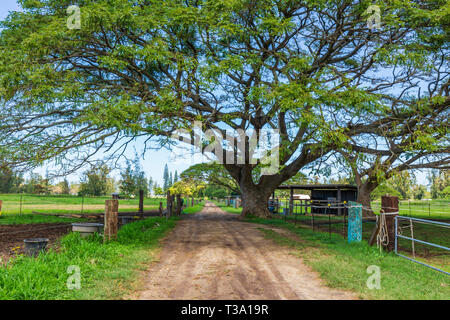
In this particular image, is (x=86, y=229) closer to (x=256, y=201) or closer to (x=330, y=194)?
(x=256, y=201)

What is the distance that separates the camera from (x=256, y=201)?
19094 mm

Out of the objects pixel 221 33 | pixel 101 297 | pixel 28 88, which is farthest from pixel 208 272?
pixel 28 88

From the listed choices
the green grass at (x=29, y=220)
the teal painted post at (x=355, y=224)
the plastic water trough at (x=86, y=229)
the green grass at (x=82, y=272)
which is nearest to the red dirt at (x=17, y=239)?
the plastic water trough at (x=86, y=229)

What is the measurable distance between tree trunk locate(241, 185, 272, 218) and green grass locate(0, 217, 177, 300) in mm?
11698

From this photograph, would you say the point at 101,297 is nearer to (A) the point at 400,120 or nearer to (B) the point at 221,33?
(B) the point at 221,33

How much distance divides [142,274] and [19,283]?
1.97 m

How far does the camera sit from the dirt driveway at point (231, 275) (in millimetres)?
4539

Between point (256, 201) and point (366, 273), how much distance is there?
13.5m

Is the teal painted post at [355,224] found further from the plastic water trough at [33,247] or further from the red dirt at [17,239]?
the red dirt at [17,239]

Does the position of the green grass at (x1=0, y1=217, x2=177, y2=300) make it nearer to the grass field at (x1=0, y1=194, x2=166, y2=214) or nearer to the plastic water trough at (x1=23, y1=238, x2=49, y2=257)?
the plastic water trough at (x1=23, y1=238, x2=49, y2=257)

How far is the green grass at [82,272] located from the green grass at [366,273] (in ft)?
12.3

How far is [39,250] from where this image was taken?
6848 millimetres

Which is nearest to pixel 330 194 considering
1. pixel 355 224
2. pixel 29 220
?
pixel 355 224

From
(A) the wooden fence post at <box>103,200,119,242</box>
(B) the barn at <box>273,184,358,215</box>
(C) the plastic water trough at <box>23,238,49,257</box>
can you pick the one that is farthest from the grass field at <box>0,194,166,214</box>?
(B) the barn at <box>273,184,358,215</box>
